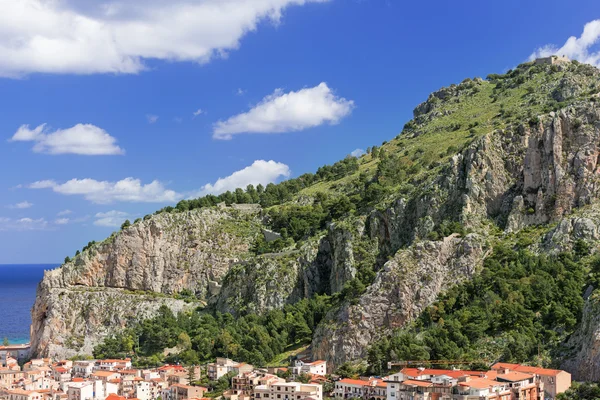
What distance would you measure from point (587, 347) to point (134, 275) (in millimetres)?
71116

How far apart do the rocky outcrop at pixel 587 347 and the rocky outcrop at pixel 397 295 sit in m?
17.6

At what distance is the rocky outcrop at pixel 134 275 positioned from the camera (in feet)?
365

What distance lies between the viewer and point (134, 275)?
120 m

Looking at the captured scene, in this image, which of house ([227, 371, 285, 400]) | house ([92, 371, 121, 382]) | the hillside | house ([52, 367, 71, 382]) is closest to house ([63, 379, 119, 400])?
house ([92, 371, 121, 382])

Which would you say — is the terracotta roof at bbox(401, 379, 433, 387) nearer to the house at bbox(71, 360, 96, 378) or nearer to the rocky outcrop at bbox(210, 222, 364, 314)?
the rocky outcrop at bbox(210, 222, 364, 314)

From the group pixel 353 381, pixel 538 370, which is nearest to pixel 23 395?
pixel 353 381

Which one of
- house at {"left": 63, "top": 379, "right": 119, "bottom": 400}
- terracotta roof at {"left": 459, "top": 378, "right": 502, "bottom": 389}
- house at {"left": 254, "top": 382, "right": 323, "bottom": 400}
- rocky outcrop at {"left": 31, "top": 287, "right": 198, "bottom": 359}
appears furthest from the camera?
rocky outcrop at {"left": 31, "top": 287, "right": 198, "bottom": 359}

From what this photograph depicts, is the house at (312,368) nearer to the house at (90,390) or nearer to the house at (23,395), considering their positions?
the house at (90,390)

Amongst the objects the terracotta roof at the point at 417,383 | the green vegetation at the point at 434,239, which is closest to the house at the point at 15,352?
the green vegetation at the point at 434,239

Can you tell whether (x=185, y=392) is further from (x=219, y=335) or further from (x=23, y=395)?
(x=23, y=395)

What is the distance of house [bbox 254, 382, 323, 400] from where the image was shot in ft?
247

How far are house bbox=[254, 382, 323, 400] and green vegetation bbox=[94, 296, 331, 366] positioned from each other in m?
13.8

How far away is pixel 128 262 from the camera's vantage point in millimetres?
120438

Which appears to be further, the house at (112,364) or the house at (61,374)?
the house at (112,364)
